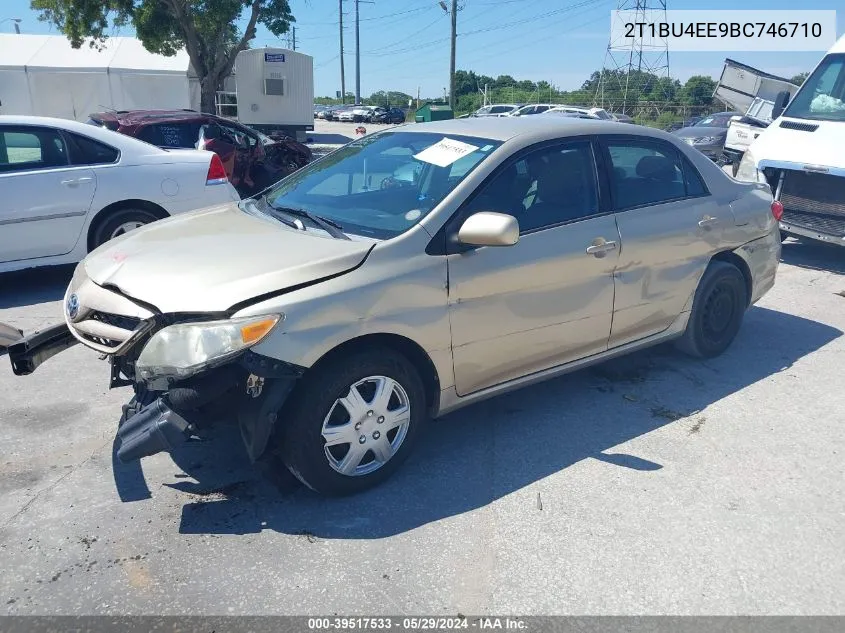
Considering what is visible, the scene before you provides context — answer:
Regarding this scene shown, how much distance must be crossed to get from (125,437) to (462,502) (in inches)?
61.3

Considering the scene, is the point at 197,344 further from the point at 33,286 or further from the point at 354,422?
the point at 33,286

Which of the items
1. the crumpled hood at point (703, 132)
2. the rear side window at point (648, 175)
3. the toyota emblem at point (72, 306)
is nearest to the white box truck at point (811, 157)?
the rear side window at point (648, 175)

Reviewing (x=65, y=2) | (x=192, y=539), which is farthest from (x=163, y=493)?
(x=65, y=2)

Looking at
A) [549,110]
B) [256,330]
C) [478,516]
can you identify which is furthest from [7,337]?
[549,110]

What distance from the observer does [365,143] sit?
4.53 meters

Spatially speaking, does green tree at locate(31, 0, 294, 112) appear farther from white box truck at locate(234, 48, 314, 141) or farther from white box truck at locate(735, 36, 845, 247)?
white box truck at locate(735, 36, 845, 247)

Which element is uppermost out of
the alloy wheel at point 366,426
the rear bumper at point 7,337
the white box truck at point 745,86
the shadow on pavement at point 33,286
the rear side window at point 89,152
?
the white box truck at point 745,86

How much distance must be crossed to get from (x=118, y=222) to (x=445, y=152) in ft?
13.6

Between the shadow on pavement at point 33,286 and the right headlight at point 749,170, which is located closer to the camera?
the shadow on pavement at point 33,286

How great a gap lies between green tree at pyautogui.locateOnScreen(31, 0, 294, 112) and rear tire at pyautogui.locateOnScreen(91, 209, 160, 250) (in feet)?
54.0

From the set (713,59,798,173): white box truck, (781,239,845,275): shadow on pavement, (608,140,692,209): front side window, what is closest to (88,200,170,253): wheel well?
(608,140,692,209): front side window

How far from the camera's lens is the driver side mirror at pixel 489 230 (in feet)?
10.9

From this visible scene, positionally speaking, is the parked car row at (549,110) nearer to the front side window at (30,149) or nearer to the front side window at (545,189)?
the front side window at (30,149)

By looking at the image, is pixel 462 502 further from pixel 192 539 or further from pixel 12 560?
pixel 12 560
